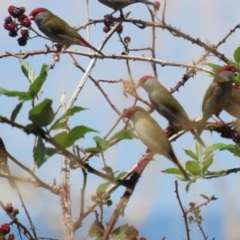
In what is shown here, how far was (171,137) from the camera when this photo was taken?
1.50 metres

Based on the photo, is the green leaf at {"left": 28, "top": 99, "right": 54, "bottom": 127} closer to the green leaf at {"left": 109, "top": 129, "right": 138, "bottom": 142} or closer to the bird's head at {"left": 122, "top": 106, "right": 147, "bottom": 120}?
the green leaf at {"left": 109, "top": 129, "right": 138, "bottom": 142}

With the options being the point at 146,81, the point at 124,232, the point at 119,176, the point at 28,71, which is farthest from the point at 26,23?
the point at 119,176

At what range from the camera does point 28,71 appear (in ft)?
4.22

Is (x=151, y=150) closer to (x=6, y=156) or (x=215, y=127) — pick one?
(x=215, y=127)

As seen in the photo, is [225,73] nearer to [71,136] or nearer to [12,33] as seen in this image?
[71,136]

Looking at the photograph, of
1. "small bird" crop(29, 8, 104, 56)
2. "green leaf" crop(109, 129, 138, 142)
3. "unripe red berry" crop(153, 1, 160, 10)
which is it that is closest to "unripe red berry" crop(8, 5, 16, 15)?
"unripe red berry" crop(153, 1, 160, 10)

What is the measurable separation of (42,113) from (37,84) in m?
0.09

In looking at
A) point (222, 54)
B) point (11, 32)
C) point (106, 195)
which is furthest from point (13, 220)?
point (11, 32)

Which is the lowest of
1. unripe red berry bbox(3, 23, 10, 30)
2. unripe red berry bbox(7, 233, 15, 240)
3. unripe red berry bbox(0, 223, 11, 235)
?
unripe red berry bbox(7, 233, 15, 240)

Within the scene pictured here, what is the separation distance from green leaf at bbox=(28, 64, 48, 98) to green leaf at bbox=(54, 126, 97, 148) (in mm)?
104

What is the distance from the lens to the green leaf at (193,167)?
2.39 m

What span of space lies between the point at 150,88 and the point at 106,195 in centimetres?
54

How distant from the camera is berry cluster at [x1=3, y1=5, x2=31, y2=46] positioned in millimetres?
4301

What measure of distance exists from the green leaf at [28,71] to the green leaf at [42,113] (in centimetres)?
13
